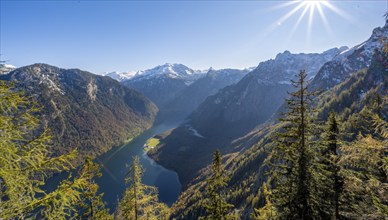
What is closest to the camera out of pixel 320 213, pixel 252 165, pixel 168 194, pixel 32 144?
pixel 32 144

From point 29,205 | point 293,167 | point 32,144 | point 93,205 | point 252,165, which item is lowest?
point 252,165

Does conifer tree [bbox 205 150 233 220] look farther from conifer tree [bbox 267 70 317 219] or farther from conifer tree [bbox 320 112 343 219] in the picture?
conifer tree [bbox 320 112 343 219]

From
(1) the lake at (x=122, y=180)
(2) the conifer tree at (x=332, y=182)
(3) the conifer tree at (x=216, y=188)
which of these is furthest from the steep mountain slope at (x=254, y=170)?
(2) the conifer tree at (x=332, y=182)

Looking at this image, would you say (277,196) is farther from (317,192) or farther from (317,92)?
(317,92)

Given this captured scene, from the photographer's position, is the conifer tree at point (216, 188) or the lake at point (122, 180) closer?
the conifer tree at point (216, 188)

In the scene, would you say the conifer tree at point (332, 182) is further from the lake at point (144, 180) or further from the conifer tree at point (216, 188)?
the lake at point (144, 180)

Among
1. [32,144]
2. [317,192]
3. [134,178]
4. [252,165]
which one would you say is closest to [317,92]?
[317,192]

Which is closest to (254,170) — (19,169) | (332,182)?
(332,182)

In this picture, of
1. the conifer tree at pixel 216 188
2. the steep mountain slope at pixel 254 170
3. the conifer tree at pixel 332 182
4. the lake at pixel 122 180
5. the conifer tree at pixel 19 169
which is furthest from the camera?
the lake at pixel 122 180

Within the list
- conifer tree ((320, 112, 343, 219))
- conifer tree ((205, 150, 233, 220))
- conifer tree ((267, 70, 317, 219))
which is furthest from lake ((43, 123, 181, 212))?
conifer tree ((320, 112, 343, 219))

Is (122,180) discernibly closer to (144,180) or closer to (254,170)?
(144,180)

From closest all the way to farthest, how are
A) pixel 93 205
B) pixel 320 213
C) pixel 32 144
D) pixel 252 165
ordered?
Result: pixel 32 144 < pixel 320 213 < pixel 93 205 < pixel 252 165
